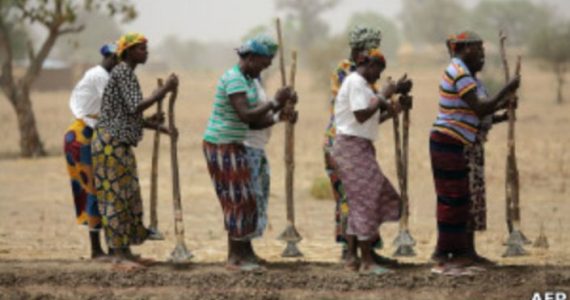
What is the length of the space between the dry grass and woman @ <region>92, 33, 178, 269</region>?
4.93 feet

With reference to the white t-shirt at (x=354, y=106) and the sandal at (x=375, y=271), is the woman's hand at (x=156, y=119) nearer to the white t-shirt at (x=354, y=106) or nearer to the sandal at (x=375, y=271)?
the white t-shirt at (x=354, y=106)

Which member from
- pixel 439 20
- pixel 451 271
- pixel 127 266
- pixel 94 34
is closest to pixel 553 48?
pixel 451 271

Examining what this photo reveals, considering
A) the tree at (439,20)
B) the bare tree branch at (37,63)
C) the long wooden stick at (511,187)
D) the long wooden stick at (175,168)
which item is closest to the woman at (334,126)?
the long wooden stick at (175,168)

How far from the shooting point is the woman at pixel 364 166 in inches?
264

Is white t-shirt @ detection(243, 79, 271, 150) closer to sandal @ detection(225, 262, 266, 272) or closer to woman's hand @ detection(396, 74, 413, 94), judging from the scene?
sandal @ detection(225, 262, 266, 272)

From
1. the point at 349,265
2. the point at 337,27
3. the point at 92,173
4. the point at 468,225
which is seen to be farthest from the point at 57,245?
the point at 337,27

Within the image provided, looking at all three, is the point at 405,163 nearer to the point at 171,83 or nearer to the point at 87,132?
the point at 171,83

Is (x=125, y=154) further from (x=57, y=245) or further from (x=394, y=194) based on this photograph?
(x=57, y=245)

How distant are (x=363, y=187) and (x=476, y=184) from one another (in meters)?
0.81

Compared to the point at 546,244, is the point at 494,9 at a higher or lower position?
higher

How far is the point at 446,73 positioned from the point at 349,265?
1.54 m

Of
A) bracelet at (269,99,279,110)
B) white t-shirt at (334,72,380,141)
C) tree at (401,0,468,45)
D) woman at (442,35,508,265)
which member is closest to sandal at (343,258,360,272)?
woman at (442,35,508,265)

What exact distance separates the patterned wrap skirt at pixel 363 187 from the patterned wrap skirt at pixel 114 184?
62.6 inches

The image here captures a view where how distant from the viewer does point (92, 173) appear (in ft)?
24.8
